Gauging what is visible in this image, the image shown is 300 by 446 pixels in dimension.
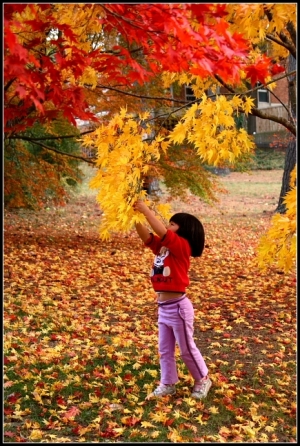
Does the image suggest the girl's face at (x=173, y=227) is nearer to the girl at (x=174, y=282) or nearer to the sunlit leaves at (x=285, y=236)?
the girl at (x=174, y=282)

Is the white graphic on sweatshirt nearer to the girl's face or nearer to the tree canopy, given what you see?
the girl's face

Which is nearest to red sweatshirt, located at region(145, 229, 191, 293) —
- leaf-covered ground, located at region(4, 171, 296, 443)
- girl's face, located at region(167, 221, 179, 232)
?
girl's face, located at region(167, 221, 179, 232)

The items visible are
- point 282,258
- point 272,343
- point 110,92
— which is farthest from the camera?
point 110,92

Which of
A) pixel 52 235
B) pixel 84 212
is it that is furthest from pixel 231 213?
Result: pixel 52 235

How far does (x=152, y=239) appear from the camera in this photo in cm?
397

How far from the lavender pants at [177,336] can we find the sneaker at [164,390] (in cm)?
4

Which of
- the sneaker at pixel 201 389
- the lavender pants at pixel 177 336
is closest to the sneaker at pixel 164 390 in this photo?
the lavender pants at pixel 177 336

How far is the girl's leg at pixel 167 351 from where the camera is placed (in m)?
4.07

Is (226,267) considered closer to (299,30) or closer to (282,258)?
(282,258)

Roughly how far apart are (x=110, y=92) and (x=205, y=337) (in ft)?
14.6

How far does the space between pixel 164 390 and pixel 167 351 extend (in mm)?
305

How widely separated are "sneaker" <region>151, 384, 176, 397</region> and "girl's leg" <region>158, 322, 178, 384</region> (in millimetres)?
48

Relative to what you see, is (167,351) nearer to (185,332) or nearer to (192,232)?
(185,332)

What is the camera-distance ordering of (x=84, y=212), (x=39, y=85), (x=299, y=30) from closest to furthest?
(x=299, y=30), (x=39, y=85), (x=84, y=212)
